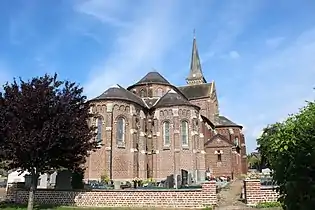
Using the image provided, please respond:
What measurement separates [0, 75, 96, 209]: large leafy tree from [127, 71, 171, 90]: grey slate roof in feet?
102

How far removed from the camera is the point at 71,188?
67.3 ft

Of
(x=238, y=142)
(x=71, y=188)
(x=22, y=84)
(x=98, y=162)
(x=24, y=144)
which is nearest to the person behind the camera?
(x=24, y=144)

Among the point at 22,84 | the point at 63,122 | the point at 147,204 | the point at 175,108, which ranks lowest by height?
the point at 147,204

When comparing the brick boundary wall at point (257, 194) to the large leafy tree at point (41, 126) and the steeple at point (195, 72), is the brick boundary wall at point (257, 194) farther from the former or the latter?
the steeple at point (195, 72)

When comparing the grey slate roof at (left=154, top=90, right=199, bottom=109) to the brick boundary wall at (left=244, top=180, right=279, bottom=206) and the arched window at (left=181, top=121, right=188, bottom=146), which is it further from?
the brick boundary wall at (left=244, top=180, right=279, bottom=206)

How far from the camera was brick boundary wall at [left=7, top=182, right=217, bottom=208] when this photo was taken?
17.6 metres

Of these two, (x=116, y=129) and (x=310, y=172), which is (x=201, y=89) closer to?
(x=116, y=129)

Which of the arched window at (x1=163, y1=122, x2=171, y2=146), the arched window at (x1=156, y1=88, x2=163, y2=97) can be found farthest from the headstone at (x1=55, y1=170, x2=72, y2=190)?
the arched window at (x1=156, y1=88, x2=163, y2=97)

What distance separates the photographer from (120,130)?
124 ft

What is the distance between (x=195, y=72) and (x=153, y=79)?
21.2 m

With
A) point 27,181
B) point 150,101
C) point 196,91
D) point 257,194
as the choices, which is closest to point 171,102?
point 150,101

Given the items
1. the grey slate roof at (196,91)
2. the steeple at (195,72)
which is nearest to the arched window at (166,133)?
the grey slate roof at (196,91)

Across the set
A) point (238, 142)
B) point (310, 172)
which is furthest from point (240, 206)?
point (238, 142)

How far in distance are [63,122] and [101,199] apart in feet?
16.4
